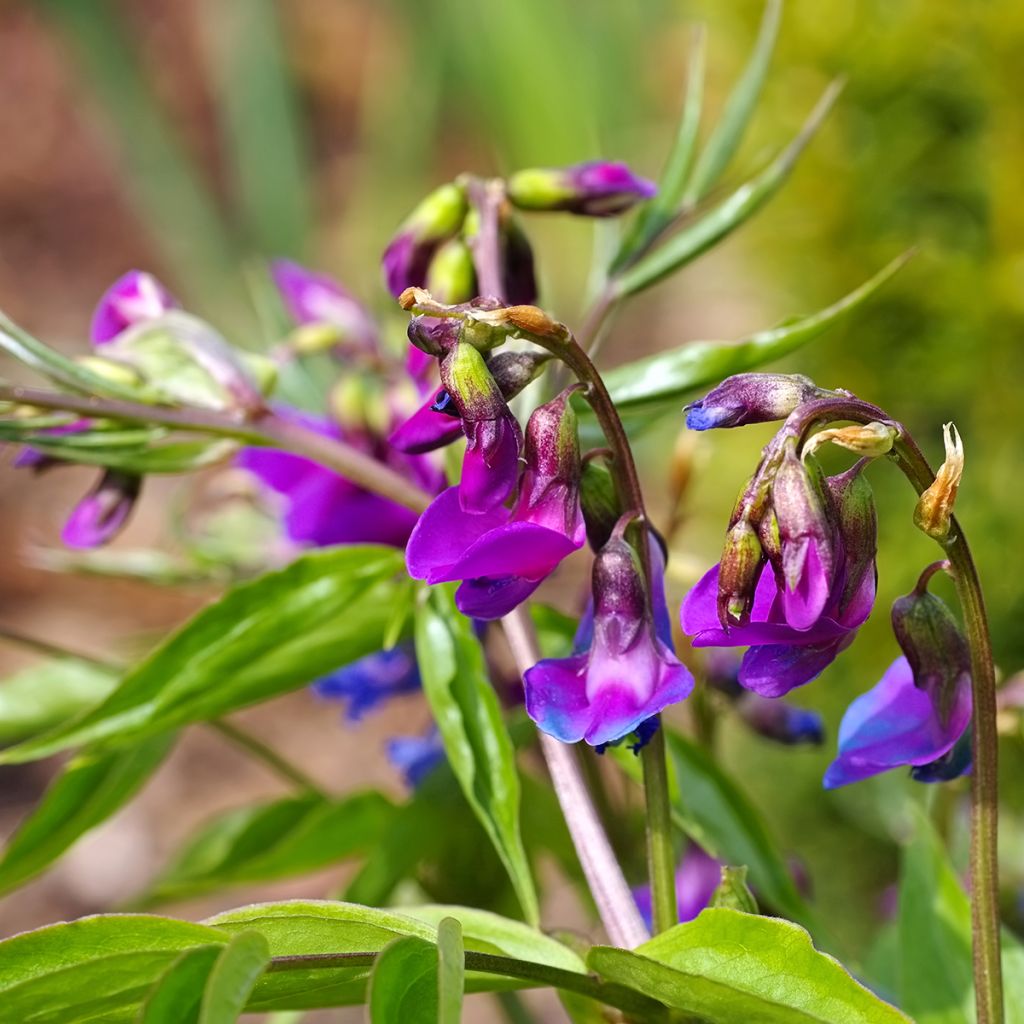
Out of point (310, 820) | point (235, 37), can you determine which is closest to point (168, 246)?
point (235, 37)

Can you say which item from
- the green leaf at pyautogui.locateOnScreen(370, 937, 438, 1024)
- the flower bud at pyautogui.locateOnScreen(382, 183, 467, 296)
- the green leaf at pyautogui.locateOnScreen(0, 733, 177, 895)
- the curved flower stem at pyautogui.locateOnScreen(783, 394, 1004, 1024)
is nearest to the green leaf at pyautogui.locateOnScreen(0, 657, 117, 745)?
the green leaf at pyautogui.locateOnScreen(0, 733, 177, 895)

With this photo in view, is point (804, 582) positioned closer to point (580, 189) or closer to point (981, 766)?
point (981, 766)

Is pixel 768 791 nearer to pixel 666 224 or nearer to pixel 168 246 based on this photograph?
pixel 666 224

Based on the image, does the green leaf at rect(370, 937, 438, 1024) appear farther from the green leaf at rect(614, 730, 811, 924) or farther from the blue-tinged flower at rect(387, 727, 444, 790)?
the blue-tinged flower at rect(387, 727, 444, 790)

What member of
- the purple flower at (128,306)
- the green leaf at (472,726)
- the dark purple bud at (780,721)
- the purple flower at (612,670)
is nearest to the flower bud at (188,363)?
the purple flower at (128,306)

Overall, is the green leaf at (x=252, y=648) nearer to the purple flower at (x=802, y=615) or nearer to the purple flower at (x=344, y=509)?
the purple flower at (x=344, y=509)

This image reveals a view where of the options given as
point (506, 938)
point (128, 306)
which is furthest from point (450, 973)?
point (128, 306)
